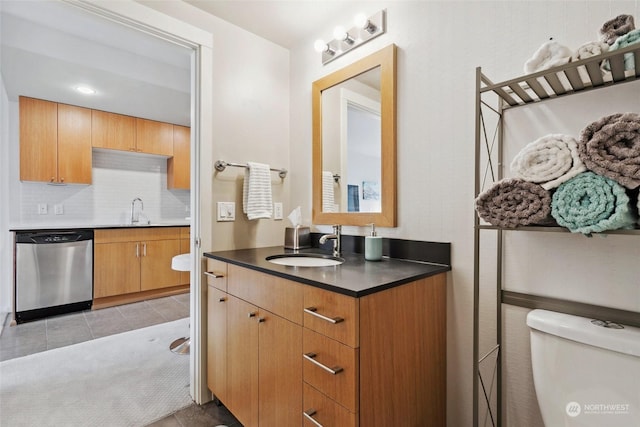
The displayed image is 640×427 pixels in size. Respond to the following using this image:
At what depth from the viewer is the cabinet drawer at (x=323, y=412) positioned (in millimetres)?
932

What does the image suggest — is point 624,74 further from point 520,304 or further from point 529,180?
point 520,304

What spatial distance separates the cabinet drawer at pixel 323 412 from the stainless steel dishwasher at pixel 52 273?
338cm

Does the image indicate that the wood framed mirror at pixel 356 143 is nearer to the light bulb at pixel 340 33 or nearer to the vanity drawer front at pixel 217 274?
the light bulb at pixel 340 33

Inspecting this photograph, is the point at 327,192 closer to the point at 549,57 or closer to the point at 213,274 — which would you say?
the point at 213,274

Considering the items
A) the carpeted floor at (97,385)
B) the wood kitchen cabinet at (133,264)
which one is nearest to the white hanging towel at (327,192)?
the carpeted floor at (97,385)

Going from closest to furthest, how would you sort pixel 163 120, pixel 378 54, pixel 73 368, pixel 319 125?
pixel 378 54
pixel 319 125
pixel 73 368
pixel 163 120

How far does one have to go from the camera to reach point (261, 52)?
2.07 meters

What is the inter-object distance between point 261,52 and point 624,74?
6.15 feet

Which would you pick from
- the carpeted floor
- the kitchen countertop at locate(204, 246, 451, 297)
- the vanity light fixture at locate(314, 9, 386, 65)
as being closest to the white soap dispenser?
the kitchen countertop at locate(204, 246, 451, 297)

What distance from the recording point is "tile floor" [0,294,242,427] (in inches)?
65.8

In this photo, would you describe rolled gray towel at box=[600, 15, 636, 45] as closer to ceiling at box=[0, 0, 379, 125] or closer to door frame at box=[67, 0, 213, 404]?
ceiling at box=[0, 0, 379, 125]

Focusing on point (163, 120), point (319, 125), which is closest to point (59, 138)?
point (163, 120)

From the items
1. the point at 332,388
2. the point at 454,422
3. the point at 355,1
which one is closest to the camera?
the point at 332,388

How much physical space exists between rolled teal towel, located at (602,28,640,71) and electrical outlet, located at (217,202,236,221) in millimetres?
1762
